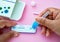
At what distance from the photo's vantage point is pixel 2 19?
681 mm

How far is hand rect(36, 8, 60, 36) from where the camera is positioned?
2.03 feet

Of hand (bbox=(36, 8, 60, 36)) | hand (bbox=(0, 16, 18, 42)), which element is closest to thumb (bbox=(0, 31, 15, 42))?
hand (bbox=(0, 16, 18, 42))

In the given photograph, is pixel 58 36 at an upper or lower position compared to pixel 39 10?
lower

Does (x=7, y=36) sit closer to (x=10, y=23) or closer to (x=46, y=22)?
(x=10, y=23)

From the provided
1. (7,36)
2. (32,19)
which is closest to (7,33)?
(7,36)

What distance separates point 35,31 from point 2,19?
0.54 ft

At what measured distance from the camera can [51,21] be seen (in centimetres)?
62

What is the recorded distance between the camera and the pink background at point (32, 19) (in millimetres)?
672

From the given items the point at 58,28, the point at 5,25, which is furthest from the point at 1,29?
the point at 58,28

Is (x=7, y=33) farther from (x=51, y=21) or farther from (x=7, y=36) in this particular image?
(x=51, y=21)

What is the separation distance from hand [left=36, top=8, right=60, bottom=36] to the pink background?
33mm

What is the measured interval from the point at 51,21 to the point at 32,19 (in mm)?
113

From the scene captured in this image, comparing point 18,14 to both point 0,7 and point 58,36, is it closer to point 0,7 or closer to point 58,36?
point 0,7

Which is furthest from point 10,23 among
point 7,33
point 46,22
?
point 46,22
